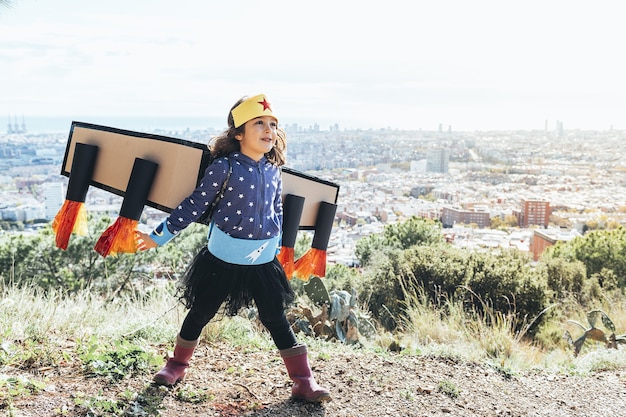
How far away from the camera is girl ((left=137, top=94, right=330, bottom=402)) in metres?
2.88

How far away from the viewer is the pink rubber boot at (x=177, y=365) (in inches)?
125

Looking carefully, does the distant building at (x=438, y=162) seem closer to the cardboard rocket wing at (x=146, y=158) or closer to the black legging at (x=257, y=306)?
the black legging at (x=257, y=306)

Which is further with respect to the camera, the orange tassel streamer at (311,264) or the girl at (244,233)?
the orange tassel streamer at (311,264)

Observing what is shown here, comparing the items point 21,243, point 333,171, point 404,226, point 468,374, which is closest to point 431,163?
point 333,171

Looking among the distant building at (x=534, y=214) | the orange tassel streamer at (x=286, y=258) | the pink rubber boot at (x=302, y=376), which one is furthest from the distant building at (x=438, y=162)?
the pink rubber boot at (x=302, y=376)

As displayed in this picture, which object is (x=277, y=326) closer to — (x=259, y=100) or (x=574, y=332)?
(x=259, y=100)

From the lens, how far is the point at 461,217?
1272 inches

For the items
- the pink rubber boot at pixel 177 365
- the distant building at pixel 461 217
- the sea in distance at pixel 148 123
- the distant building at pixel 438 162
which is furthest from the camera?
the distant building at pixel 438 162

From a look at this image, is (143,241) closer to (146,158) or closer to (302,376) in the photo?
(146,158)

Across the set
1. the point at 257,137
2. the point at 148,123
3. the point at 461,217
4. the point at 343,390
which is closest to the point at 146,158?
the point at 257,137

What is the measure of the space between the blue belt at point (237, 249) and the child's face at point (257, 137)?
41 centimetres

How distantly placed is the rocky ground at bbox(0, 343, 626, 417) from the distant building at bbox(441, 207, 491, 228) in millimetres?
28087

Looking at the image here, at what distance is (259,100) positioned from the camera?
296 centimetres

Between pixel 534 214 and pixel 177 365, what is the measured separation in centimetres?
3279
